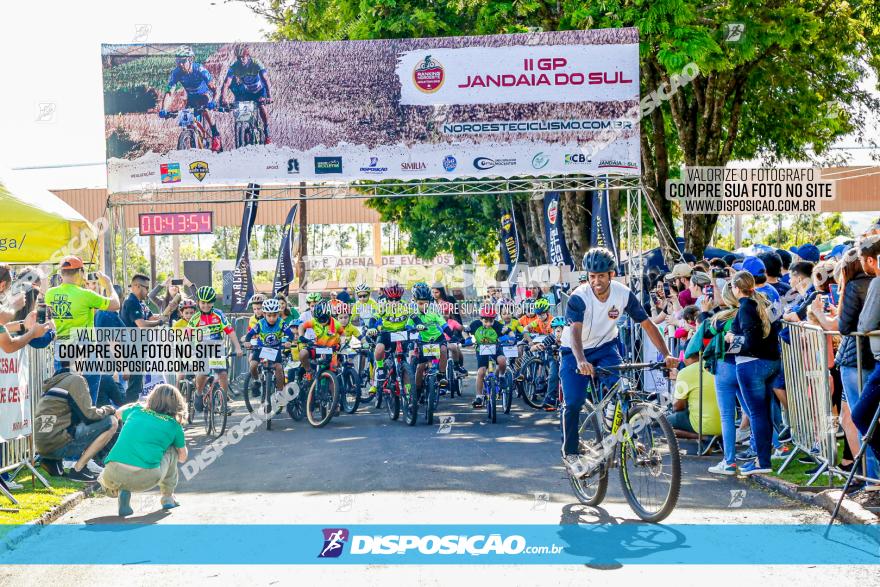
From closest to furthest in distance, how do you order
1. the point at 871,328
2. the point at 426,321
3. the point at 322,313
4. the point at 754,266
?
the point at 871,328
the point at 754,266
the point at 426,321
the point at 322,313

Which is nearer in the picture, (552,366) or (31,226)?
(31,226)

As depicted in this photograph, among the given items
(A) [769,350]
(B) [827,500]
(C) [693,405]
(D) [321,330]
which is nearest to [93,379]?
(D) [321,330]

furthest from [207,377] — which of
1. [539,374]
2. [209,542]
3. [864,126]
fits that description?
[864,126]

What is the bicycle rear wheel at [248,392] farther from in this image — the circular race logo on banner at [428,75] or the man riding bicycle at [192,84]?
the circular race logo on banner at [428,75]

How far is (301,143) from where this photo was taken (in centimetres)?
1925

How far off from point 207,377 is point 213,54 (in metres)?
7.77

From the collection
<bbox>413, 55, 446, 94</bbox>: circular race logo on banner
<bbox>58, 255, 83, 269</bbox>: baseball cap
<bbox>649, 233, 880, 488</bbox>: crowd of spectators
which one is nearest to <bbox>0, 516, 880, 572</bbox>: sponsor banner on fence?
<bbox>649, 233, 880, 488</bbox>: crowd of spectators

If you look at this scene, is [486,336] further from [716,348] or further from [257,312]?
[716,348]

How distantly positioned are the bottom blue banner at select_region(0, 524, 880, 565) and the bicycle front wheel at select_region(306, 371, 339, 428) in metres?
6.66

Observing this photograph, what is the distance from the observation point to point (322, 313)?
51.6 ft

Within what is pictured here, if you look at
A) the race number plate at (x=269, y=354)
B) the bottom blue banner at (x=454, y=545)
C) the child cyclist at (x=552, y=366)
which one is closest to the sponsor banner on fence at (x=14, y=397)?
the bottom blue banner at (x=454, y=545)

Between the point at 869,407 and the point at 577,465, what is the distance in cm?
222

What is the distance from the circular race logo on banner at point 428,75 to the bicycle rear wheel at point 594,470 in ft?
38.2

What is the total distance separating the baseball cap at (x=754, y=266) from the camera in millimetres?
10508
